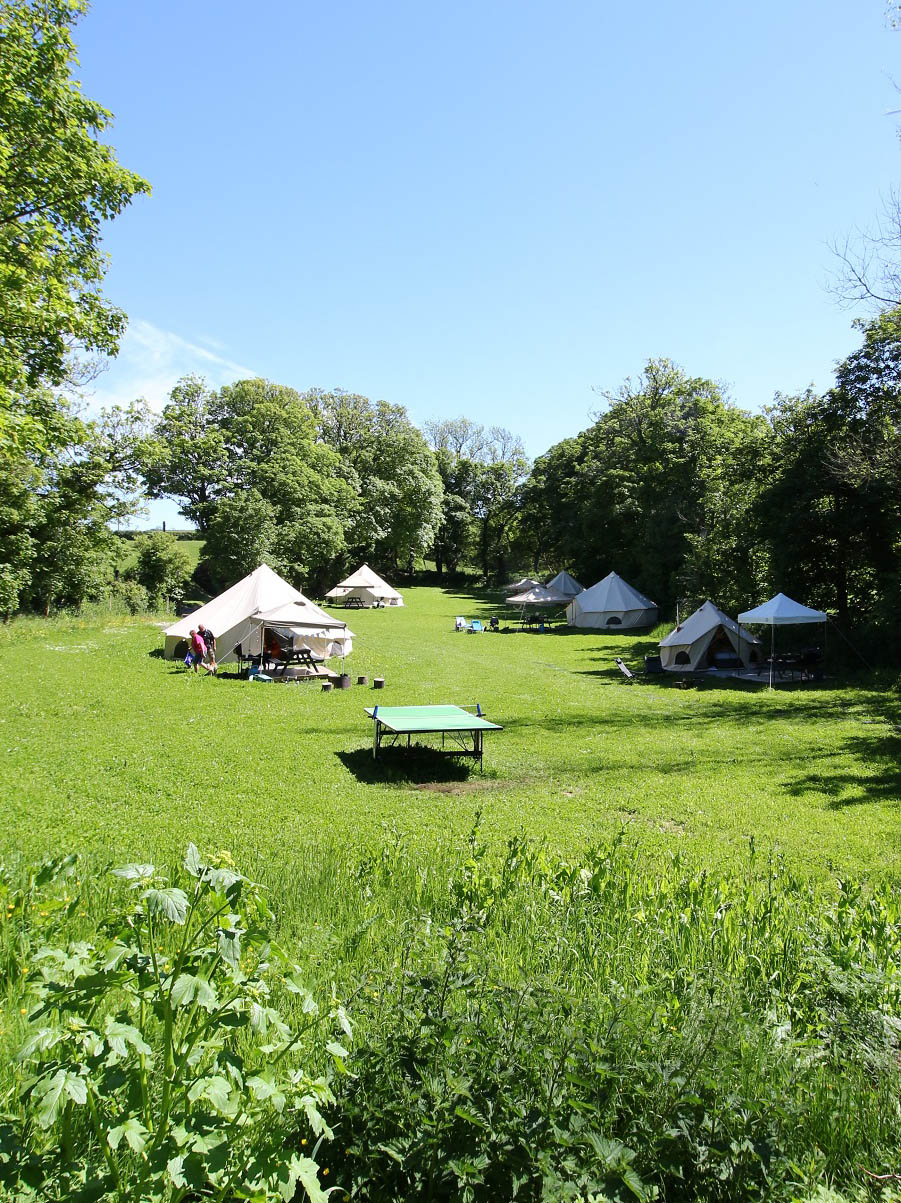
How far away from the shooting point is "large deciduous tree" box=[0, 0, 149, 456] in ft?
39.2

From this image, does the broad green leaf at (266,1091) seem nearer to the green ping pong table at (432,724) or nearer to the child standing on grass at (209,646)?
the green ping pong table at (432,724)

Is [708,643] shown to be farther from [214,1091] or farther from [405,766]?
[214,1091]

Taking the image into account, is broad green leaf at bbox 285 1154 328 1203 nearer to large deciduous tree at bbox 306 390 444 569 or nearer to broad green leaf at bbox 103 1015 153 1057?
broad green leaf at bbox 103 1015 153 1057

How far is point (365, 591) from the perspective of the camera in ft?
163

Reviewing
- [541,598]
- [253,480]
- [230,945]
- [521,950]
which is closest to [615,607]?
[541,598]

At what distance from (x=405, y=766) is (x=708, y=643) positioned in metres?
15.0

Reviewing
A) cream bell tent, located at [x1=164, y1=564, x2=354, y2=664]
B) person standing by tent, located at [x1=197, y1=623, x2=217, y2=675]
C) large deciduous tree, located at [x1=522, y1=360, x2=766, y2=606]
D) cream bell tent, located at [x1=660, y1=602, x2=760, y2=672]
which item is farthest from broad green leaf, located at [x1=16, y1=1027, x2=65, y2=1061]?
large deciduous tree, located at [x1=522, y1=360, x2=766, y2=606]

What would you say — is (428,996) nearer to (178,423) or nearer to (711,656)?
(711,656)

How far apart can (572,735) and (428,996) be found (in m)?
11.2

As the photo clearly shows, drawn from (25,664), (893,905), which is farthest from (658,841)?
(25,664)

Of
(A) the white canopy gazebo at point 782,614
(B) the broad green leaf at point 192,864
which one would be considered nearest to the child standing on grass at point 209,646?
(A) the white canopy gazebo at point 782,614

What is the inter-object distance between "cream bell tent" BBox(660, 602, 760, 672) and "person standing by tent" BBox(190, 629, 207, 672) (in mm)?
14076

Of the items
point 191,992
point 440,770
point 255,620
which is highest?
point 255,620

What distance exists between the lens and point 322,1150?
2.67 metres
